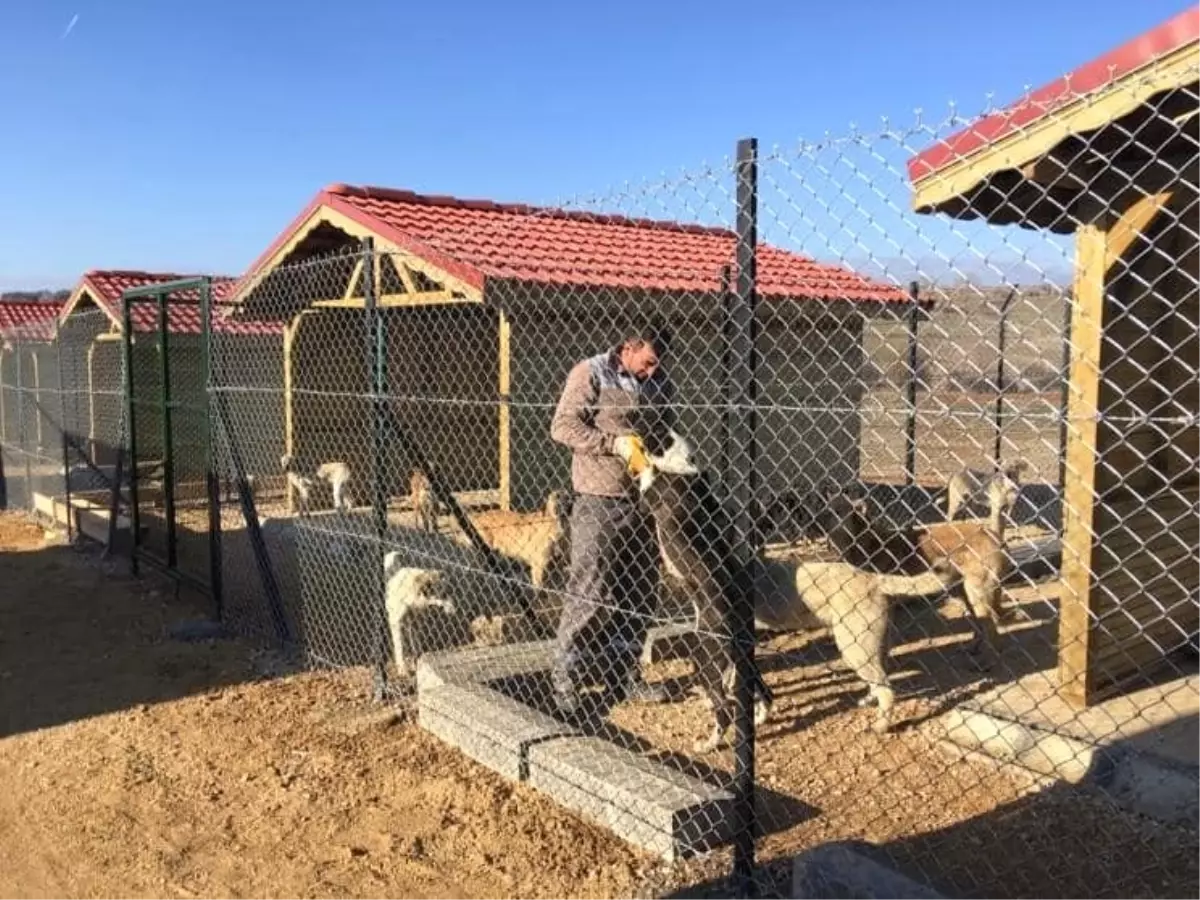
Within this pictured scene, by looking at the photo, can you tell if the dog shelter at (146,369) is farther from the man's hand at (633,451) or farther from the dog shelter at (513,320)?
the man's hand at (633,451)

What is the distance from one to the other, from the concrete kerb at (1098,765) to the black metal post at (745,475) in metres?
0.86

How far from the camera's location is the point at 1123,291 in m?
4.93

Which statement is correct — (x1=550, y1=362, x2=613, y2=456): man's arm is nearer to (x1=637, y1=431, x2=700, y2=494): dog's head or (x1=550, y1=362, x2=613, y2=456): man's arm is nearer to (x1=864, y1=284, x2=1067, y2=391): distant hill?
(x1=637, y1=431, x2=700, y2=494): dog's head

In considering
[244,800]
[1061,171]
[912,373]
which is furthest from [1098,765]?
[244,800]

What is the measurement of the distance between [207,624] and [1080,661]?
5496 mm

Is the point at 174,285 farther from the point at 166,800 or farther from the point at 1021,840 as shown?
the point at 1021,840

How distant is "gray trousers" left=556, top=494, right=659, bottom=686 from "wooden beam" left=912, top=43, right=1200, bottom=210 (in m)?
1.98

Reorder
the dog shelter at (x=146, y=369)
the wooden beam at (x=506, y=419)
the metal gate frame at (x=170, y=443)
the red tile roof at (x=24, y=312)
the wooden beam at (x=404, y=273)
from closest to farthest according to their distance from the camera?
the metal gate frame at (x=170, y=443) → the wooden beam at (x=506, y=419) → the wooden beam at (x=404, y=273) → the dog shelter at (x=146, y=369) → the red tile roof at (x=24, y=312)

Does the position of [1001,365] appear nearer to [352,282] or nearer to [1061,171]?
[1061,171]

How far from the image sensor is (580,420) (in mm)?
4652

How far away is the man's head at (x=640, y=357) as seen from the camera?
457cm

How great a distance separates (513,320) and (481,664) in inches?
177

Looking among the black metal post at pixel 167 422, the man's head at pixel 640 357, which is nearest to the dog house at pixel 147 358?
the black metal post at pixel 167 422

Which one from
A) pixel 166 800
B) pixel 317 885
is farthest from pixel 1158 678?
pixel 166 800
